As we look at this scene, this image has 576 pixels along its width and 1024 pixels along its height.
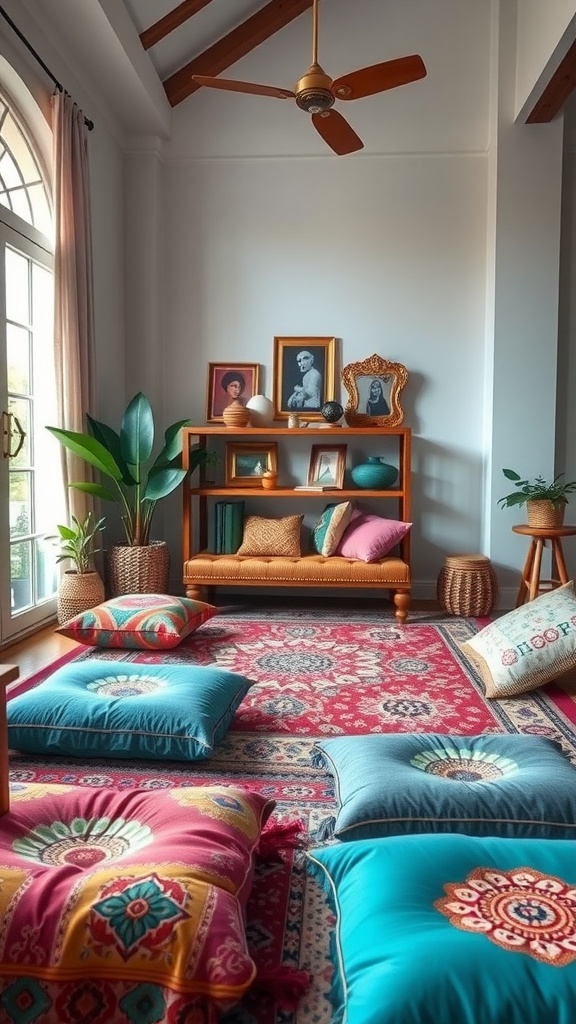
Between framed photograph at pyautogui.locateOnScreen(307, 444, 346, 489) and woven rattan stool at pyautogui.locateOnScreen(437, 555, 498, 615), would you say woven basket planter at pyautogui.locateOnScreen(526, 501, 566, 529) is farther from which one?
framed photograph at pyautogui.locateOnScreen(307, 444, 346, 489)

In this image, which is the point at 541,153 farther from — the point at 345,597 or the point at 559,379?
the point at 345,597

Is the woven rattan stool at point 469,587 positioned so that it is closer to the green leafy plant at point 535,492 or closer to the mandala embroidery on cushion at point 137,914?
the green leafy plant at point 535,492

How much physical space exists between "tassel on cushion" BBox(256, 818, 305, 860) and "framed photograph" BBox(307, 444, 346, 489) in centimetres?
305

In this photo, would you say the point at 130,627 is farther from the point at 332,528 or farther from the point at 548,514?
the point at 548,514

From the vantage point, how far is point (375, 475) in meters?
4.46

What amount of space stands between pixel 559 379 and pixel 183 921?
4.37m

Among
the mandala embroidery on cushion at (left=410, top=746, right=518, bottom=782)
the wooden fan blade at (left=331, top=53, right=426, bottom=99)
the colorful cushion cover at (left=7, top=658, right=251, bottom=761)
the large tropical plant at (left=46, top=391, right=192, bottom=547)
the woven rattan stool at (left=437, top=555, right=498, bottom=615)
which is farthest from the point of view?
the woven rattan stool at (left=437, top=555, right=498, bottom=615)

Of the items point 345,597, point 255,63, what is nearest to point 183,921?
point 345,597

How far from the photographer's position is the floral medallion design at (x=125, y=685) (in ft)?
7.78

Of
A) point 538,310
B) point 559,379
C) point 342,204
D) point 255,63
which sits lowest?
point 559,379

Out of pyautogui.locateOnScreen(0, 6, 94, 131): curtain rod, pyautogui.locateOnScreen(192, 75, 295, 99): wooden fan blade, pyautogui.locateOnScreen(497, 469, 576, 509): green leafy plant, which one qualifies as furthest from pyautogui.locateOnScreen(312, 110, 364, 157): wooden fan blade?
pyautogui.locateOnScreen(497, 469, 576, 509): green leafy plant

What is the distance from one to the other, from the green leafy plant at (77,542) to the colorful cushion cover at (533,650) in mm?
2184

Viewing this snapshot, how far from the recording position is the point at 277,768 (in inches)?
83.6

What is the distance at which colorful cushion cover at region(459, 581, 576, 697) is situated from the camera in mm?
2693
